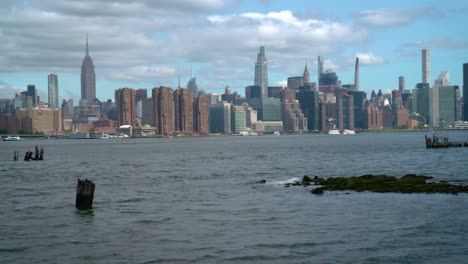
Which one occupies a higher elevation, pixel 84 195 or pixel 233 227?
pixel 84 195

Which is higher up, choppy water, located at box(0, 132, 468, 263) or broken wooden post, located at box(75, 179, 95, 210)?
broken wooden post, located at box(75, 179, 95, 210)

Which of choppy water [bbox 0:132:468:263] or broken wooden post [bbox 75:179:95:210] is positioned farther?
broken wooden post [bbox 75:179:95:210]

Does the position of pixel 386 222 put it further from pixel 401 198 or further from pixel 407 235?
pixel 401 198

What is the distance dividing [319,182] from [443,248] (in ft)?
94.6

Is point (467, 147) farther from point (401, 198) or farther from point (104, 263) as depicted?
point (104, 263)

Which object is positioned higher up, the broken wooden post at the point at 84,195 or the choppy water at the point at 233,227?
the broken wooden post at the point at 84,195

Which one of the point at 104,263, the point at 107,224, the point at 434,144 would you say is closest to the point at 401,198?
the point at 107,224

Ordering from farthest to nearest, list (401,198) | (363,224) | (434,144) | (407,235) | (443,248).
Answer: (434,144), (401,198), (363,224), (407,235), (443,248)

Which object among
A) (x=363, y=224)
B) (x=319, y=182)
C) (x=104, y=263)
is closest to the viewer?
(x=104, y=263)

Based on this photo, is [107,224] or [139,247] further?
[107,224]

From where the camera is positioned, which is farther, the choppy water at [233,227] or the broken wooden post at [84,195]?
the broken wooden post at [84,195]

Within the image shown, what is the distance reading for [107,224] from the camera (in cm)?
3728

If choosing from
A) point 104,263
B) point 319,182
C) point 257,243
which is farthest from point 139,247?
point 319,182

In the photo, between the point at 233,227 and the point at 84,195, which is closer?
the point at 233,227
